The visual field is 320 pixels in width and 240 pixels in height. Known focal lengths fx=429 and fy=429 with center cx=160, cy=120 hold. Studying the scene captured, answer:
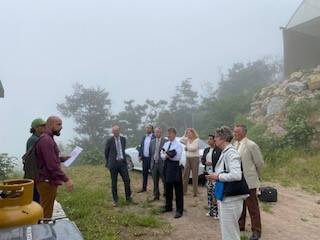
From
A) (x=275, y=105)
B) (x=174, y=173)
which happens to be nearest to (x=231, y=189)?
(x=174, y=173)

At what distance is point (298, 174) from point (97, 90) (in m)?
29.0

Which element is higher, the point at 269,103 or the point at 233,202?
the point at 269,103

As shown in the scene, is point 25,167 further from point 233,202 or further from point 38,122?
point 233,202

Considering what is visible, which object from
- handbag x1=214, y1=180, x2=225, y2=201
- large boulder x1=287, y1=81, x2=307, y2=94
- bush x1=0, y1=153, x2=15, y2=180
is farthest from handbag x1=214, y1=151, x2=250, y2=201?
large boulder x1=287, y1=81, x2=307, y2=94

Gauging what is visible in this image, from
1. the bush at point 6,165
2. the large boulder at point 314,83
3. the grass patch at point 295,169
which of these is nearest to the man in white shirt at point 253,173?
the grass patch at point 295,169

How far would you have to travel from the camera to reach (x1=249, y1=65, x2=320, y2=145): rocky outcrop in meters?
18.4

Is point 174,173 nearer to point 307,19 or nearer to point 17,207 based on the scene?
point 17,207

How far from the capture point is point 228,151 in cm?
506

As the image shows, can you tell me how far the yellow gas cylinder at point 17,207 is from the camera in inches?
138

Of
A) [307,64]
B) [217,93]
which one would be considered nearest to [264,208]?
[307,64]

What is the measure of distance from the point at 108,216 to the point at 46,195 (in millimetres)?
2547

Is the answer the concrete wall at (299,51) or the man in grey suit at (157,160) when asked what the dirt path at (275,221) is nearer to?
the man in grey suit at (157,160)

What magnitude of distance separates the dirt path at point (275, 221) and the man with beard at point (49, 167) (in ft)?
7.17

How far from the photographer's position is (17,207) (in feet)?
12.0
